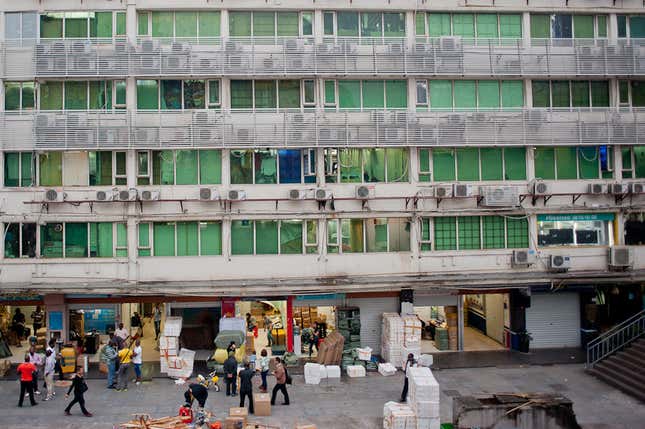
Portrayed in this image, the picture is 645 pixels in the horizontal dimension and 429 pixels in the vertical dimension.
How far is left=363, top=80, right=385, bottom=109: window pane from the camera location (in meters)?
25.7

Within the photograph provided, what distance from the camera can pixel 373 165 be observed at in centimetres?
2575

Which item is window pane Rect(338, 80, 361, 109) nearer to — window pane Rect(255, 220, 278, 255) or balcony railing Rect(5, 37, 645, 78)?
balcony railing Rect(5, 37, 645, 78)

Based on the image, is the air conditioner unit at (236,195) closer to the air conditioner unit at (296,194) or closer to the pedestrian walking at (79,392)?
the air conditioner unit at (296,194)

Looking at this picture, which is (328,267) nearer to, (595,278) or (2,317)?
(595,278)

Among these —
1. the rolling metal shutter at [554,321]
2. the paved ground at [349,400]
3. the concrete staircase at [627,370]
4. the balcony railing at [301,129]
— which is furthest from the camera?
the rolling metal shutter at [554,321]

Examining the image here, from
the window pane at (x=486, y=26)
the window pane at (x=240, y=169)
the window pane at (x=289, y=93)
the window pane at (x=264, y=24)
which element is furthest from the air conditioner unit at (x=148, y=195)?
the window pane at (x=486, y=26)

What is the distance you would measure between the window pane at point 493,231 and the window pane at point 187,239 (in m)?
11.4

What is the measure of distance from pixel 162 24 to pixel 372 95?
336 inches

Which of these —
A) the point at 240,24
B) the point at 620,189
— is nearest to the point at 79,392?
the point at 240,24

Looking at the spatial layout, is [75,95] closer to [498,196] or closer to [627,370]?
[498,196]

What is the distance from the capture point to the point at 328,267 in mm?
25328

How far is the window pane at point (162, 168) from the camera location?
25156 mm

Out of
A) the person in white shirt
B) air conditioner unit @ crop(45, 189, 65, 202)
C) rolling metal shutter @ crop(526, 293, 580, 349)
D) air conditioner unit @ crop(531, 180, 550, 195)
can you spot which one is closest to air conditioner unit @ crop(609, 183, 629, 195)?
air conditioner unit @ crop(531, 180, 550, 195)

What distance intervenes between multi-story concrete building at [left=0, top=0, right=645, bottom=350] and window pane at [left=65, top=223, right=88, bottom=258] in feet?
0.35
